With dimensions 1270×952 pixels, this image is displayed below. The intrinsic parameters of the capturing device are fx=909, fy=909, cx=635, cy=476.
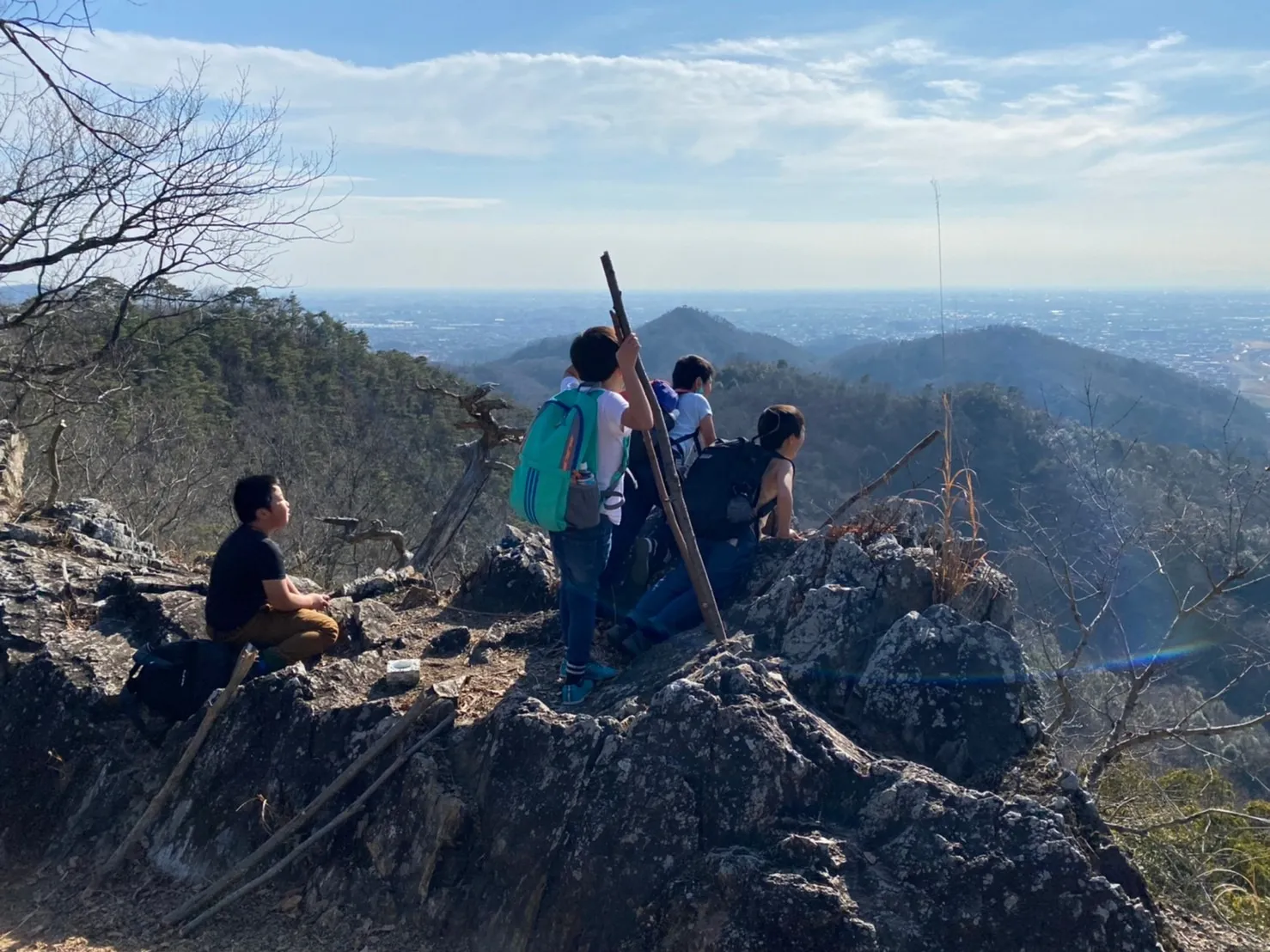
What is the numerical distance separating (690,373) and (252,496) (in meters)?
2.87

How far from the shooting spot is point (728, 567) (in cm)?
529

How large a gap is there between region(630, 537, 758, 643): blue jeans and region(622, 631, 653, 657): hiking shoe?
1.8 inches

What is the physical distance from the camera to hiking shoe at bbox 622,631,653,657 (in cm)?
493

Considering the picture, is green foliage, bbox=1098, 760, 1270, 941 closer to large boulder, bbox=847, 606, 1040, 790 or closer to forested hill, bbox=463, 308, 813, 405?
large boulder, bbox=847, 606, 1040, 790

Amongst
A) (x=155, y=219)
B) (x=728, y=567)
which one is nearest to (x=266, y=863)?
(x=728, y=567)

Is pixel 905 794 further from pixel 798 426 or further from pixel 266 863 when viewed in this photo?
pixel 266 863

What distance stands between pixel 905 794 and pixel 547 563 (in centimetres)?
354

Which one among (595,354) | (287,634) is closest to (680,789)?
(595,354)

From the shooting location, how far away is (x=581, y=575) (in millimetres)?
4465

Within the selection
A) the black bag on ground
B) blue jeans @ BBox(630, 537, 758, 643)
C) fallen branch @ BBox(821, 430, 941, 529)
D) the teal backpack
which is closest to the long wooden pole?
blue jeans @ BBox(630, 537, 758, 643)

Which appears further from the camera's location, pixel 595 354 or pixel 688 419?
pixel 688 419

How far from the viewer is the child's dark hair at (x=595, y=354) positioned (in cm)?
434

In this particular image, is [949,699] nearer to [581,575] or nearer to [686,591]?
[686,591]

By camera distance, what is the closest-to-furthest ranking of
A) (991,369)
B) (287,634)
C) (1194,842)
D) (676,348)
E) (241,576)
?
(241,576), (287,634), (1194,842), (991,369), (676,348)
